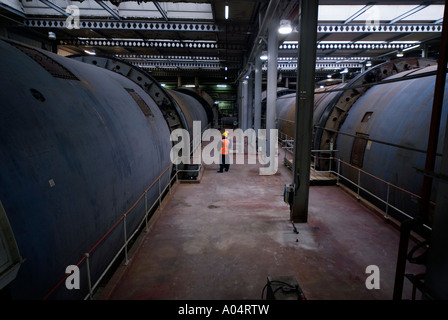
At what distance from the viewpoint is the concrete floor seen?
14.5 feet

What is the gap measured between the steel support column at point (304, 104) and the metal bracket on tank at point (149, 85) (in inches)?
172

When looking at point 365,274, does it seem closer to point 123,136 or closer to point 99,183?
point 99,183

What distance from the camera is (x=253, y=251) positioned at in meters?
5.61

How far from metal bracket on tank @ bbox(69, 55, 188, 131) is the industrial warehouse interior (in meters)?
0.05

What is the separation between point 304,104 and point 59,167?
5694 millimetres

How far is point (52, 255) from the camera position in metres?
2.57

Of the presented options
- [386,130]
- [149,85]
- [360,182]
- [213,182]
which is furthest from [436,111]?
[213,182]

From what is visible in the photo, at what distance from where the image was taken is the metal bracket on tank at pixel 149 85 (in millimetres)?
8500
